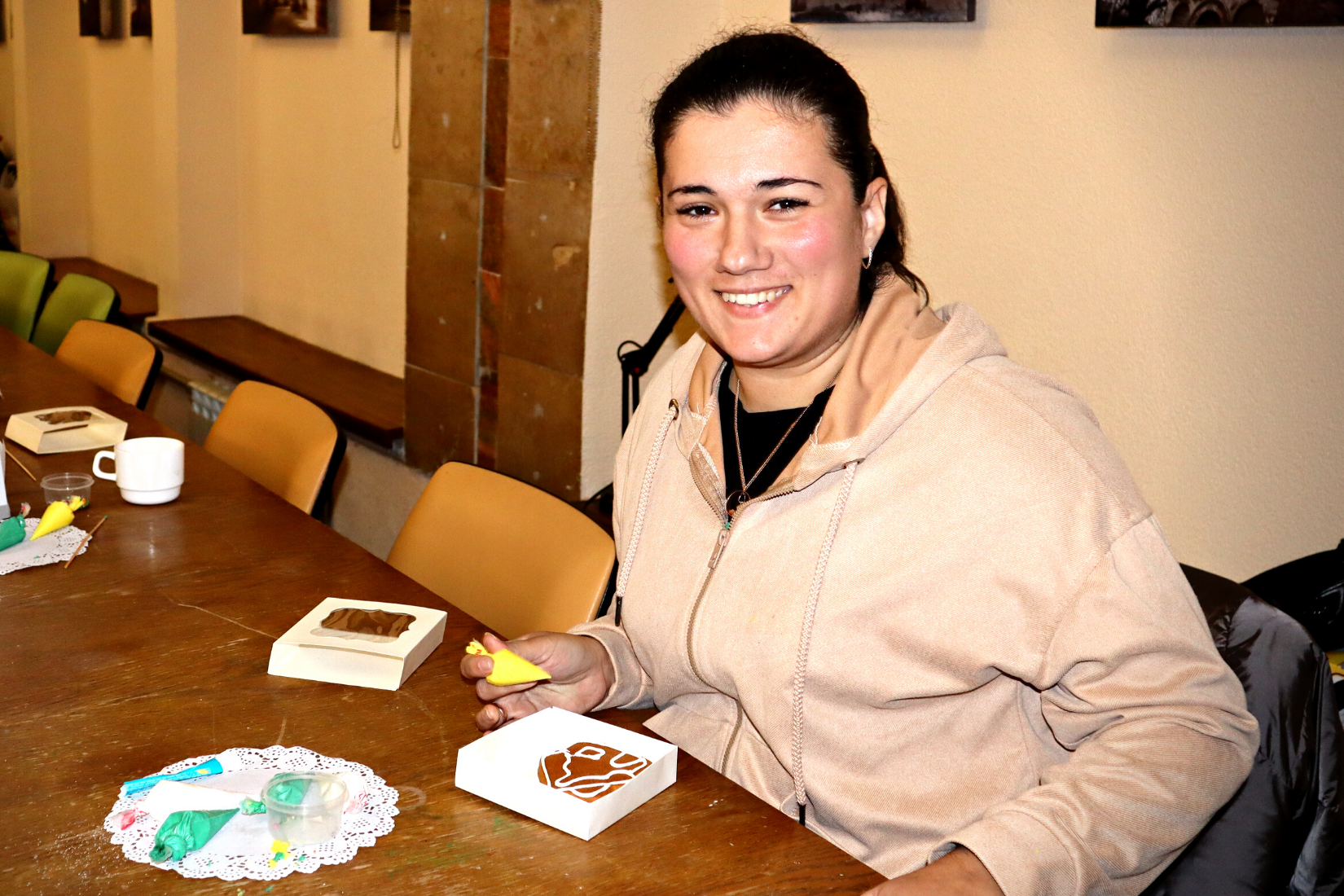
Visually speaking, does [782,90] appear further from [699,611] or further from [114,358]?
[114,358]

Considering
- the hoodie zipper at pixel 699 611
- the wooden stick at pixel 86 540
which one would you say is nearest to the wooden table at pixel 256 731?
the wooden stick at pixel 86 540

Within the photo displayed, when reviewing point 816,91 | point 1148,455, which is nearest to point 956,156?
point 1148,455

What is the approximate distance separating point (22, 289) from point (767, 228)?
165 inches

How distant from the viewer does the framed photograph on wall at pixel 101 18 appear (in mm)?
6484

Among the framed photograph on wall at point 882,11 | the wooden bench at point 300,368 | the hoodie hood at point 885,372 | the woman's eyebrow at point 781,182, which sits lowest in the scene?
the wooden bench at point 300,368

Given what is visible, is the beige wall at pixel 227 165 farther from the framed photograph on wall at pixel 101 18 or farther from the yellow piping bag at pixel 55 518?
the yellow piping bag at pixel 55 518

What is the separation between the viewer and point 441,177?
3756 millimetres

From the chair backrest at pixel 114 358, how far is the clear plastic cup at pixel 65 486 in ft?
3.50

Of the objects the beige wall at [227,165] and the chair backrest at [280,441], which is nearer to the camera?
the chair backrest at [280,441]

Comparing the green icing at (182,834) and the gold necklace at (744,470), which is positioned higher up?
the gold necklace at (744,470)

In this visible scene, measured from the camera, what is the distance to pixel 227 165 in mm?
5719

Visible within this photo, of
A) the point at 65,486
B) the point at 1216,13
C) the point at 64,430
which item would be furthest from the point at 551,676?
the point at 1216,13

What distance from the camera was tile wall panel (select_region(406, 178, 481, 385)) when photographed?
12.1 feet

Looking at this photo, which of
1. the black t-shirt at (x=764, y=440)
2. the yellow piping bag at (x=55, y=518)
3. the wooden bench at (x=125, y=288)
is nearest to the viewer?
the black t-shirt at (x=764, y=440)
